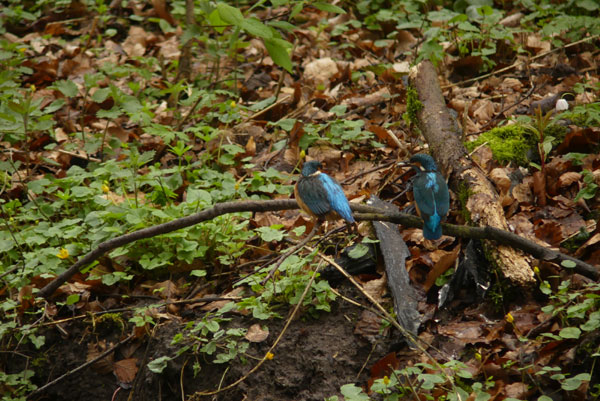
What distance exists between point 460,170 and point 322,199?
3.34 ft

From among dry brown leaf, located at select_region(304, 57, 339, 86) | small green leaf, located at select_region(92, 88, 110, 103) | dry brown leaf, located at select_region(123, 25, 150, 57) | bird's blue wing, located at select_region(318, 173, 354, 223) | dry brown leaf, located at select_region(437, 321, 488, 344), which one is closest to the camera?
dry brown leaf, located at select_region(437, 321, 488, 344)

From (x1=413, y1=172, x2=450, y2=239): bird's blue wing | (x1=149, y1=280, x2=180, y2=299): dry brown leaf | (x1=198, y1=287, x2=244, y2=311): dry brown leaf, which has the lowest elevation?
(x1=149, y1=280, x2=180, y2=299): dry brown leaf

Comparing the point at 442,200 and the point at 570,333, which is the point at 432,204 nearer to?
the point at 442,200

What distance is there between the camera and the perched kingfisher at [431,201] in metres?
3.03

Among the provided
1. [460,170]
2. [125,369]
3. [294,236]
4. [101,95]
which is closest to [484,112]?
[460,170]

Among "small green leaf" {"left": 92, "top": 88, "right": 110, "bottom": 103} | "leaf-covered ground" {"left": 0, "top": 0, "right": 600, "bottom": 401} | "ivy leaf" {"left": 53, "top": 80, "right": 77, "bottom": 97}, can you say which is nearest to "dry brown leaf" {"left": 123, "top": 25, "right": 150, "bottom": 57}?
"leaf-covered ground" {"left": 0, "top": 0, "right": 600, "bottom": 401}

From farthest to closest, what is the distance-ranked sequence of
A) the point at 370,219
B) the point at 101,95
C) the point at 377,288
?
the point at 101,95
the point at 377,288
the point at 370,219

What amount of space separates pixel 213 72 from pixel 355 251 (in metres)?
3.63

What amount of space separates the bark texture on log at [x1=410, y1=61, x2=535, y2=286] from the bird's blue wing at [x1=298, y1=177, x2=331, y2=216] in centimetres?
89

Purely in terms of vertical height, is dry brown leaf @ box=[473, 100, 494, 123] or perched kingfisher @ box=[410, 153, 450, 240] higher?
perched kingfisher @ box=[410, 153, 450, 240]

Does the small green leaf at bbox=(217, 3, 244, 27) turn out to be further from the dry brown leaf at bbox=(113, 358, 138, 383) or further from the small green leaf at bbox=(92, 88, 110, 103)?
the dry brown leaf at bbox=(113, 358, 138, 383)

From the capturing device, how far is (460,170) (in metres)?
3.69

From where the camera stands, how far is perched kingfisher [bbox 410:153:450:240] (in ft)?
9.95

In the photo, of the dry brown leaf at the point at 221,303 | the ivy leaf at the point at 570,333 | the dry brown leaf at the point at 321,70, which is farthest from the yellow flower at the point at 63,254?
the dry brown leaf at the point at 321,70
